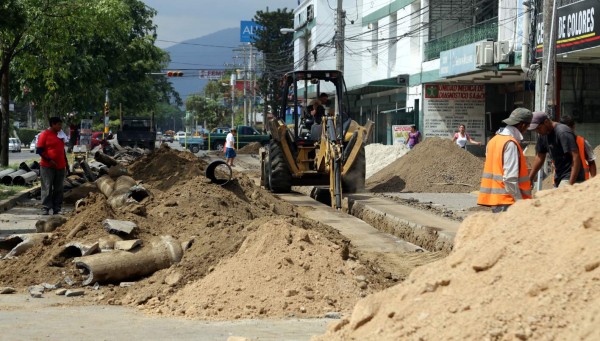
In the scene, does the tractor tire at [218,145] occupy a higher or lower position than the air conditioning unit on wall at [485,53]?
lower

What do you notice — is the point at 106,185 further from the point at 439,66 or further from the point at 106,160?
the point at 439,66

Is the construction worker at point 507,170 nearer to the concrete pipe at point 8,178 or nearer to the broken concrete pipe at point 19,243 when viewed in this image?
the broken concrete pipe at point 19,243

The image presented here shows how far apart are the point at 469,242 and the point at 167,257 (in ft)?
16.7

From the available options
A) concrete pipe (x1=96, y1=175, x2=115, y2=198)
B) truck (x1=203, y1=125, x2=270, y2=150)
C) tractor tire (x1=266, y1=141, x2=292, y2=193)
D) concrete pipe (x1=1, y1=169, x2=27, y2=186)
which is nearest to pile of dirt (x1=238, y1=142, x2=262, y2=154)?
truck (x1=203, y1=125, x2=270, y2=150)

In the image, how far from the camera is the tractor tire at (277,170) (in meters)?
23.3

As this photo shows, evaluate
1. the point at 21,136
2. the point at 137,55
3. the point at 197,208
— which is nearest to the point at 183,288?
the point at 197,208

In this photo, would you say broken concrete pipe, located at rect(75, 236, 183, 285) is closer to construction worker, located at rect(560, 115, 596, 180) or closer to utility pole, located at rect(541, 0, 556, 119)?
construction worker, located at rect(560, 115, 596, 180)

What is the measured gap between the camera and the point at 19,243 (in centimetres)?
1250

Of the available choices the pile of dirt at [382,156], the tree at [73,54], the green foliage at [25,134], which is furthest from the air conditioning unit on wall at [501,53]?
the green foliage at [25,134]

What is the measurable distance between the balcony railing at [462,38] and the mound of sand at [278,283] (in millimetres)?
26824

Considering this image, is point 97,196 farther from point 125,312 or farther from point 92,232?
point 125,312

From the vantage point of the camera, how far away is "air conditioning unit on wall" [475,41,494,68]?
32.5 meters

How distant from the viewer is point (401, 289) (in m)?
6.31

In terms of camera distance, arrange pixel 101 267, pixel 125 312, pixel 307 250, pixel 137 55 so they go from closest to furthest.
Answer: pixel 125 312
pixel 307 250
pixel 101 267
pixel 137 55
